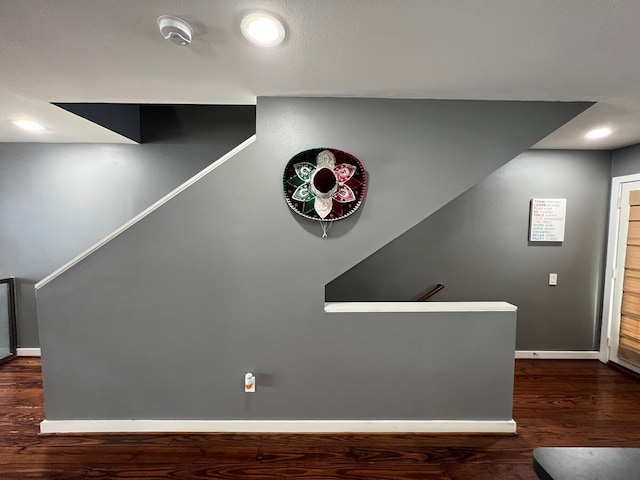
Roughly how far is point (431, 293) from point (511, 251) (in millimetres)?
1004

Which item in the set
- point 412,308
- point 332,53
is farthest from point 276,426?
point 332,53

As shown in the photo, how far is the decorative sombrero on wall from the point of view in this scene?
184cm

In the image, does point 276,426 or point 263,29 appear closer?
point 263,29

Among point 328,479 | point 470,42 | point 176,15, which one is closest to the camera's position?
point 176,15

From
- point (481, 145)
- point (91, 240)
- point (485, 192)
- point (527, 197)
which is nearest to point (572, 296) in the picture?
point (527, 197)

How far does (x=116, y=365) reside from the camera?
1.92 meters

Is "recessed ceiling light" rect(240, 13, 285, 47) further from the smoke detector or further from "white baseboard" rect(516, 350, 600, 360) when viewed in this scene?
"white baseboard" rect(516, 350, 600, 360)

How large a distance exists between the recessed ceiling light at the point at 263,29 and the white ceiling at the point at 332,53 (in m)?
0.04

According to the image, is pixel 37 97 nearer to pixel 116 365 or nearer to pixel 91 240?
pixel 91 240

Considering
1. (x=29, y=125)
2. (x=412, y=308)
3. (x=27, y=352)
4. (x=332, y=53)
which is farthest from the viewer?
(x=27, y=352)

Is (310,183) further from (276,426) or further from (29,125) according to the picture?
(29,125)

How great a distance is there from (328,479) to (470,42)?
2.42 meters

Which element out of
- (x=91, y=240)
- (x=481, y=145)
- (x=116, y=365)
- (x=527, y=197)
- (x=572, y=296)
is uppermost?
(x=481, y=145)

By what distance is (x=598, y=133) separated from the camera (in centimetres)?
243
